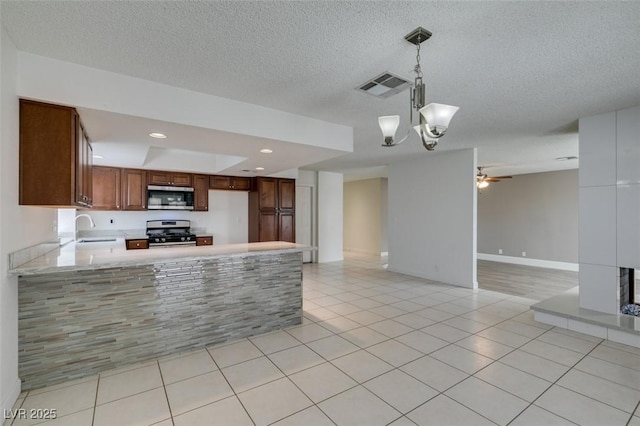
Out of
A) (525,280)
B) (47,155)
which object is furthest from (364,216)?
(47,155)

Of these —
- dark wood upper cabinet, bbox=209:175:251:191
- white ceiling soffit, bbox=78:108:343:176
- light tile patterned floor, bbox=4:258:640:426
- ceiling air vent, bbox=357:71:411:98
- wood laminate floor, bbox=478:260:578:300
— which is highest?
ceiling air vent, bbox=357:71:411:98

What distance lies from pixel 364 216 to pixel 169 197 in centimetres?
622

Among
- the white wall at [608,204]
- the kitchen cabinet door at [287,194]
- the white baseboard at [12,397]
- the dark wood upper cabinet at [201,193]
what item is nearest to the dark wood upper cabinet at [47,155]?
the white baseboard at [12,397]

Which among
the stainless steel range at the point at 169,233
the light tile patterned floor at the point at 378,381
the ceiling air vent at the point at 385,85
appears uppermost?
the ceiling air vent at the point at 385,85

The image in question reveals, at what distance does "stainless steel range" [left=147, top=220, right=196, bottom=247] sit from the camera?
5.42 m

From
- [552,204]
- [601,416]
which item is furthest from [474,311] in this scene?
[552,204]

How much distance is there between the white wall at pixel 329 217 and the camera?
793cm

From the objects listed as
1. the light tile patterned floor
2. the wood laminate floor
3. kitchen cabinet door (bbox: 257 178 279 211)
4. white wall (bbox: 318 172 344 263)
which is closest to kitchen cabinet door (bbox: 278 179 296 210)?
kitchen cabinet door (bbox: 257 178 279 211)

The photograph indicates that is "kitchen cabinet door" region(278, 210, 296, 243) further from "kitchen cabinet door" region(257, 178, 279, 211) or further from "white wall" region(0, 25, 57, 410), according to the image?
"white wall" region(0, 25, 57, 410)

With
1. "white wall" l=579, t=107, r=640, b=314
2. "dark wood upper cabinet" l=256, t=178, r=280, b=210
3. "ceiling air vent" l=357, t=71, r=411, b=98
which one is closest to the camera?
"ceiling air vent" l=357, t=71, r=411, b=98

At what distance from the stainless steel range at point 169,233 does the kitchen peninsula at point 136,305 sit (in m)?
2.62

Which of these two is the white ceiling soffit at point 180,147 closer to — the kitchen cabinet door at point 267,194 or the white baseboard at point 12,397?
the kitchen cabinet door at point 267,194

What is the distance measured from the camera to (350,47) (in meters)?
2.02

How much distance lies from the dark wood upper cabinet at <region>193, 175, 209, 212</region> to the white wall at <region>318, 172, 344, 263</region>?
295 centimetres
